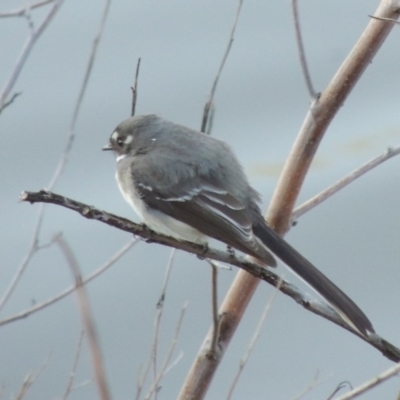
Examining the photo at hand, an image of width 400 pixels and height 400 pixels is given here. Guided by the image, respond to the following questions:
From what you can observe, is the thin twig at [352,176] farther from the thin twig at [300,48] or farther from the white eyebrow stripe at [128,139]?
the white eyebrow stripe at [128,139]

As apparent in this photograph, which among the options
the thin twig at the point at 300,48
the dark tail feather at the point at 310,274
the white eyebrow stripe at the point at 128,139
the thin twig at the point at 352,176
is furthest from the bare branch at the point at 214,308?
the white eyebrow stripe at the point at 128,139

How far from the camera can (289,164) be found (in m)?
2.74

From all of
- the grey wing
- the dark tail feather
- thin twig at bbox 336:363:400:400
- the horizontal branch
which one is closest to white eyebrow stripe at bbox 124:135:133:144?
the grey wing

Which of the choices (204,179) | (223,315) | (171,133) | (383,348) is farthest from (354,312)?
(171,133)

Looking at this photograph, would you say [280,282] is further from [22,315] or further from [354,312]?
[22,315]

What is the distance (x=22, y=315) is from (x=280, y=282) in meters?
0.95

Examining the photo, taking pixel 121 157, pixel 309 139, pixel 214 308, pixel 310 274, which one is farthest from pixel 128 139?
pixel 214 308

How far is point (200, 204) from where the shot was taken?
2.99 meters

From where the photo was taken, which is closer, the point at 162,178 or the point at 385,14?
the point at 385,14

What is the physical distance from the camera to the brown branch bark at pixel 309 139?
258cm

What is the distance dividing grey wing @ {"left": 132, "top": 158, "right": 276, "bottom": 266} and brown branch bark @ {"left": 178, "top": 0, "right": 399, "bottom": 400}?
18cm

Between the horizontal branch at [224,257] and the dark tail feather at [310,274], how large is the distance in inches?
6.0

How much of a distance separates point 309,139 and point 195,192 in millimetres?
546

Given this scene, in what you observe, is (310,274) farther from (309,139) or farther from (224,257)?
(224,257)
